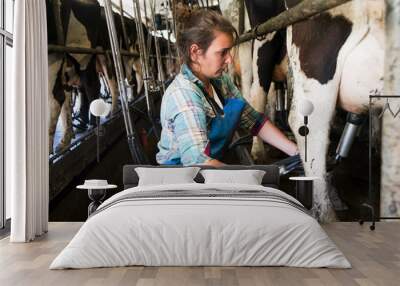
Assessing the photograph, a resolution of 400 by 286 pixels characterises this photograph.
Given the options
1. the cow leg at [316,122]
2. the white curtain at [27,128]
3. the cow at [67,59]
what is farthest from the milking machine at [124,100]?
the cow leg at [316,122]

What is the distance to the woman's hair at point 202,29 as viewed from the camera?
769cm

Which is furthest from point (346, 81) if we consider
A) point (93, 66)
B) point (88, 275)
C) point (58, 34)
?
point (88, 275)

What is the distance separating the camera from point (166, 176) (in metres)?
7.00

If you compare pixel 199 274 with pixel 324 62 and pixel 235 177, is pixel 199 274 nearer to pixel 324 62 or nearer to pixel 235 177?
pixel 235 177

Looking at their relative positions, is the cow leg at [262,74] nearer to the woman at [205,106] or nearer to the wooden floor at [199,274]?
the woman at [205,106]

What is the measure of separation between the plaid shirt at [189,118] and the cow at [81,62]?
0.55 metres

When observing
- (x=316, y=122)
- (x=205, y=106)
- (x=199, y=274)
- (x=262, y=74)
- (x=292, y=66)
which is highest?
(x=292, y=66)

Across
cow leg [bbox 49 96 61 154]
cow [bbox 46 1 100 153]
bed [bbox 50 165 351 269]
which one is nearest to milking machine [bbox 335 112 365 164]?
bed [bbox 50 165 351 269]

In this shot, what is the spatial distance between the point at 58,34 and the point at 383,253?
5.09 metres

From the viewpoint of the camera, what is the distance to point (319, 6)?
25.1 ft

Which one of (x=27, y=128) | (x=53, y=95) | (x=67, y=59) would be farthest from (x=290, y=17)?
(x=27, y=128)

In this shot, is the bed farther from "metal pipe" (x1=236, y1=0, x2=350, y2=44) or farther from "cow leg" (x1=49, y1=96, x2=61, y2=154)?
"metal pipe" (x1=236, y1=0, x2=350, y2=44)

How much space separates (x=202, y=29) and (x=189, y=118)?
1255 millimetres

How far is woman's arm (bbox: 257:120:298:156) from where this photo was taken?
25.3 feet
